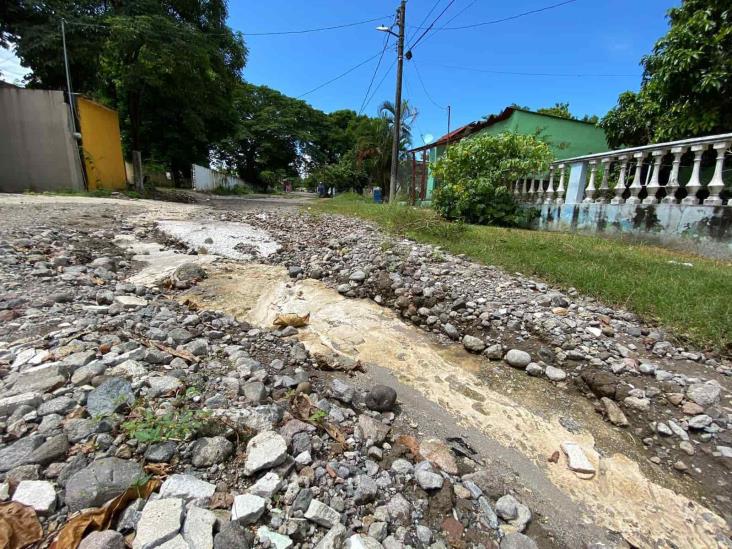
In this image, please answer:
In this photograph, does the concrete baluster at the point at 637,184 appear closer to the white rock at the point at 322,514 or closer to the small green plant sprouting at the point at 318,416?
the small green plant sprouting at the point at 318,416

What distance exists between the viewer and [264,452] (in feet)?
4.31

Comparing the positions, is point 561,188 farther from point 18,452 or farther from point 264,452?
point 18,452

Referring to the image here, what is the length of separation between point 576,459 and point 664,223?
14.3 feet

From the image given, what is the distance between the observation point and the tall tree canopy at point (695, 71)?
4785 millimetres

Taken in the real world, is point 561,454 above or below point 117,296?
below

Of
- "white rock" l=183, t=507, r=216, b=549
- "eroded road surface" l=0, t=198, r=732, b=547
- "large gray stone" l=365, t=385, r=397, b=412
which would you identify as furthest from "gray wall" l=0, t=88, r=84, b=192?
"white rock" l=183, t=507, r=216, b=549

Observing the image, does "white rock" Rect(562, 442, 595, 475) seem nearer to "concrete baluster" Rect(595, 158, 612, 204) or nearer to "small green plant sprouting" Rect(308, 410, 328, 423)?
A: "small green plant sprouting" Rect(308, 410, 328, 423)

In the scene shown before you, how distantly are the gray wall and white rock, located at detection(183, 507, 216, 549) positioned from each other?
41.4 ft

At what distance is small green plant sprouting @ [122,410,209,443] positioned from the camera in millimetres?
1290

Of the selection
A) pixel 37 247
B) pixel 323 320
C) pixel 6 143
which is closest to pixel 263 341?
pixel 323 320

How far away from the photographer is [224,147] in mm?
29359

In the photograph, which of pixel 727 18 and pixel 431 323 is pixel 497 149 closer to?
pixel 727 18

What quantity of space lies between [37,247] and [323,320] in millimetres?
3358

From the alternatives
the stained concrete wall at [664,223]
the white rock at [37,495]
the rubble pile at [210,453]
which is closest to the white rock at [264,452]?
the rubble pile at [210,453]
